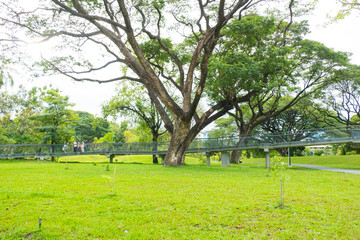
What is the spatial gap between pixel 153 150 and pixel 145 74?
35.1ft

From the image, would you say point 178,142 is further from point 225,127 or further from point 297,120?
point 225,127

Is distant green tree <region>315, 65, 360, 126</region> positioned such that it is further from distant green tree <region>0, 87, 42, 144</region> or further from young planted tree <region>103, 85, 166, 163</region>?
distant green tree <region>0, 87, 42, 144</region>

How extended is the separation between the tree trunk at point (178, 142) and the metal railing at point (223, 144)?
6334mm

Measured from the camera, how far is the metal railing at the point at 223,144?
18.4m

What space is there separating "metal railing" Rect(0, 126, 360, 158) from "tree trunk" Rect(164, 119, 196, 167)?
6334 mm

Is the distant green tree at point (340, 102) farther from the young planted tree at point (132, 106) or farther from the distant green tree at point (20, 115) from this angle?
the distant green tree at point (20, 115)

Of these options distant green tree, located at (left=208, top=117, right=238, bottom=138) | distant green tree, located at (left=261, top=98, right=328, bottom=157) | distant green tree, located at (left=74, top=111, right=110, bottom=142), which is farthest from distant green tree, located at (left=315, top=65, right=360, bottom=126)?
distant green tree, located at (left=74, top=111, right=110, bottom=142)

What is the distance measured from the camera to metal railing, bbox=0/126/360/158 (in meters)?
18.4

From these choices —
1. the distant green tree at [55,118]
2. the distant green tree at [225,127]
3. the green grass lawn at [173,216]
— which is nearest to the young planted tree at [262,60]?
the green grass lawn at [173,216]

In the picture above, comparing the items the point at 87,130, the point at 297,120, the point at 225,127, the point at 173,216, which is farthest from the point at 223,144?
the point at 87,130

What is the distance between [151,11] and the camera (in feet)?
48.8

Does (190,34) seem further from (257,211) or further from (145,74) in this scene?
(257,211)

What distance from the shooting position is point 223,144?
68.1ft

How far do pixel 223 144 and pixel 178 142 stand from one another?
708 cm
